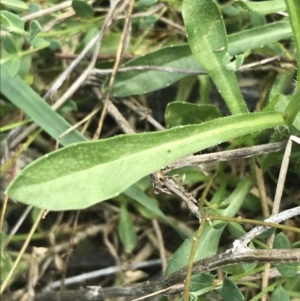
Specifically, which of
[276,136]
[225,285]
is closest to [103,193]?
[225,285]

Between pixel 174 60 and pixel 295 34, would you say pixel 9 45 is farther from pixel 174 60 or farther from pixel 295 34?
Result: pixel 295 34

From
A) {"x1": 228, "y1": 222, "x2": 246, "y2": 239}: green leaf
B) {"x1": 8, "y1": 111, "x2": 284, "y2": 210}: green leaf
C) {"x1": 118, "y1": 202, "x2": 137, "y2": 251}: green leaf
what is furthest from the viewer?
{"x1": 118, "y1": 202, "x2": 137, "y2": 251}: green leaf

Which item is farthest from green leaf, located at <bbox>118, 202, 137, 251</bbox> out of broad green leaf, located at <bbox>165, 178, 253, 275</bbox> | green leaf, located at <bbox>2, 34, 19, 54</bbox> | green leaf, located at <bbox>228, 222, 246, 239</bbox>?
green leaf, located at <bbox>2, 34, 19, 54</bbox>

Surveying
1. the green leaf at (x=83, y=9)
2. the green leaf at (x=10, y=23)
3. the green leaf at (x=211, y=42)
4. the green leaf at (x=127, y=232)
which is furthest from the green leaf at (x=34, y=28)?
the green leaf at (x=127, y=232)

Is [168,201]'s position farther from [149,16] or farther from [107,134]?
[149,16]

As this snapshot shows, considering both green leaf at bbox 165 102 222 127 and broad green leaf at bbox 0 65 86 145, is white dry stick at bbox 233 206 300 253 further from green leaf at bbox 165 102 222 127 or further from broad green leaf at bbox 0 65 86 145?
broad green leaf at bbox 0 65 86 145

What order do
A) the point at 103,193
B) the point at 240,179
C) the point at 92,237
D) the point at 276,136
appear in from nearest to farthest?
the point at 103,193 → the point at 276,136 → the point at 240,179 → the point at 92,237
